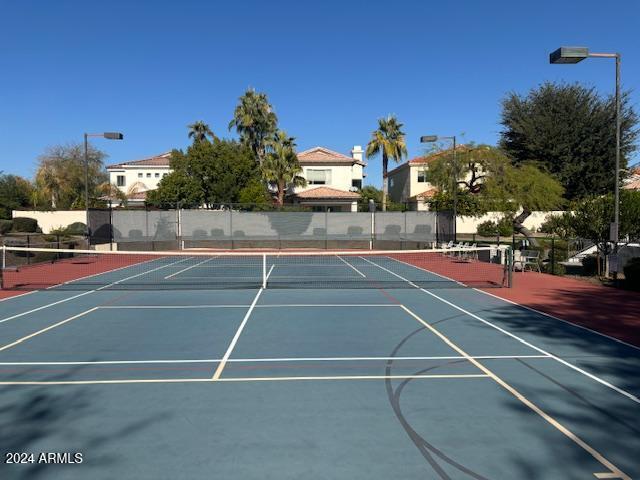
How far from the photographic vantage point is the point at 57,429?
5648 millimetres

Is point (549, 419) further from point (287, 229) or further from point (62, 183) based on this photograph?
point (62, 183)

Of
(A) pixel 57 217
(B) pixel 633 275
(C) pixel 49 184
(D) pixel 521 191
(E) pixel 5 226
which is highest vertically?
(C) pixel 49 184

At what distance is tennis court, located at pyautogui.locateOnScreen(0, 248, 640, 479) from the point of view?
16.3 feet

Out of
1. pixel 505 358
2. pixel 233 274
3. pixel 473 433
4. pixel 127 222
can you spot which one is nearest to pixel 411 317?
pixel 505 358

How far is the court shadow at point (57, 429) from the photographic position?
4.80 metres

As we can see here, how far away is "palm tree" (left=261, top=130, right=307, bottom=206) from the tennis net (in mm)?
18810

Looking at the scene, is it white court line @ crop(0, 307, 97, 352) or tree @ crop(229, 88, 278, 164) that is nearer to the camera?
white court line @ crop(0, 307, 97, 352)

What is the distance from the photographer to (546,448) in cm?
518

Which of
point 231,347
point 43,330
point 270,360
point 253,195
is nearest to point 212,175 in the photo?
point 253,195

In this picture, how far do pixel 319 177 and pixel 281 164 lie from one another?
9.78 metres

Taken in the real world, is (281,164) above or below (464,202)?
above

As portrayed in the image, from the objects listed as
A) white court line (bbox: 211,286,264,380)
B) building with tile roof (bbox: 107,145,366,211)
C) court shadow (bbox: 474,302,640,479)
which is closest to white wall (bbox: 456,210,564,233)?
building with tile roof (bbox: 107,145,366,211)

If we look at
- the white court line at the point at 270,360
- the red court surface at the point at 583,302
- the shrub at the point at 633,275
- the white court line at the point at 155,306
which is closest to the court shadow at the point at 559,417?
the white court line at the point at 270,360

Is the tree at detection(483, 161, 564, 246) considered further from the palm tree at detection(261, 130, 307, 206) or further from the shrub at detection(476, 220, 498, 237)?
the palm tree at detection(261, 130, 307, 206)
